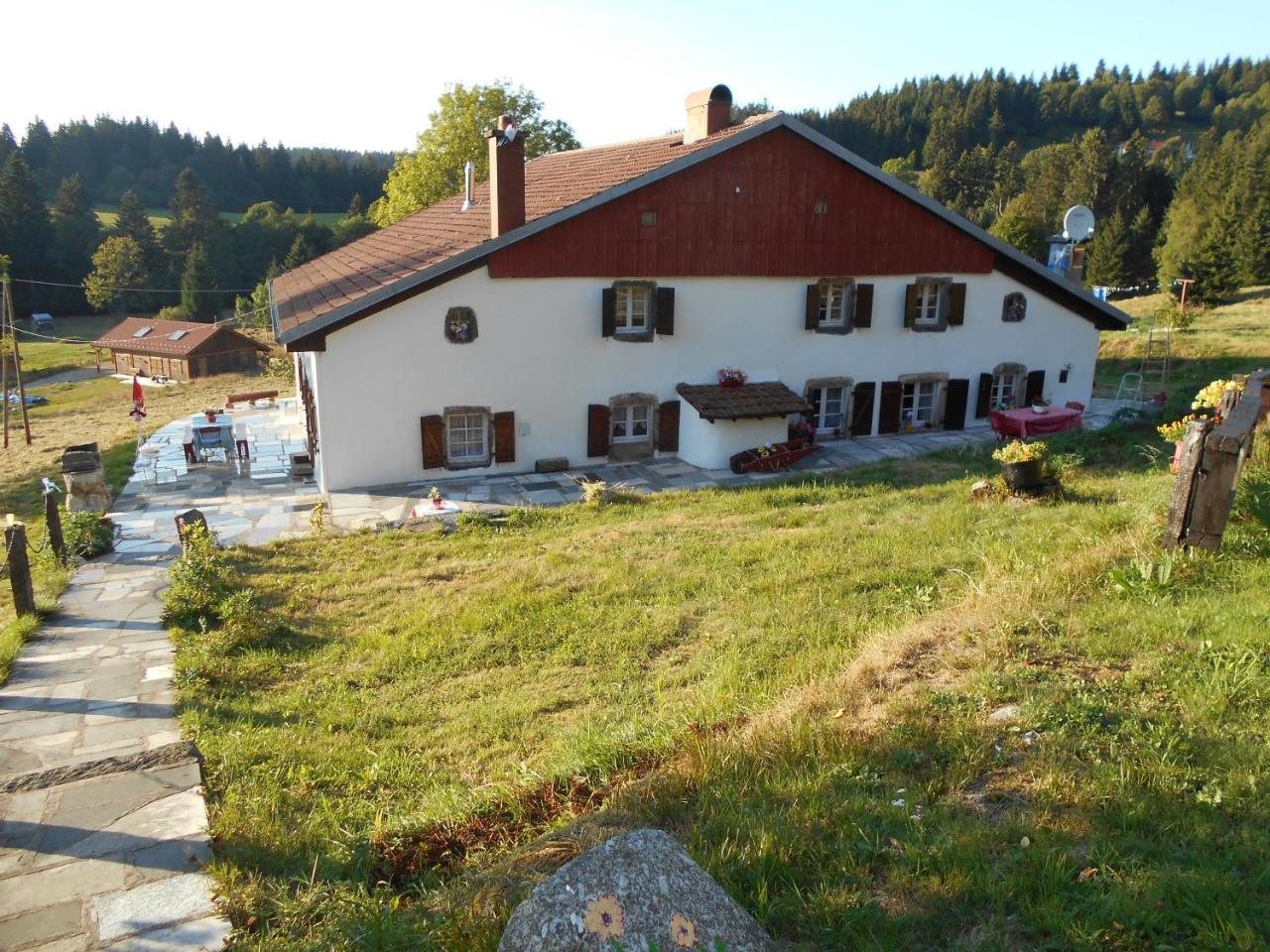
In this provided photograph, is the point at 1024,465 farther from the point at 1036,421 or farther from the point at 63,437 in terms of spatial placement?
the point at 63,437

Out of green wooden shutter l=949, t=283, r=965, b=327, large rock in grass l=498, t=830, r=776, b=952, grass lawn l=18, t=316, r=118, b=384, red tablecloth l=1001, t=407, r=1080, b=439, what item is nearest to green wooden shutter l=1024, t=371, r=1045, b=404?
green wooden shutter l=949, t=283, r=965, b=327

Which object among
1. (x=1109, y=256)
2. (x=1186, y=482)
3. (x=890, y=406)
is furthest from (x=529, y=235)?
(x=1109, y=256)

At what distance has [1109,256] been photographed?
2104 inches

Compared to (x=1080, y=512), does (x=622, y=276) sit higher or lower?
higher

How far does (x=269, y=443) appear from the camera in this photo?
20.3 meters

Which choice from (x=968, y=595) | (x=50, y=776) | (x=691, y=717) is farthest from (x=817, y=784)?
(x=50, y=776)

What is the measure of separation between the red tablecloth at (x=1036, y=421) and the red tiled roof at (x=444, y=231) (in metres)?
8.15

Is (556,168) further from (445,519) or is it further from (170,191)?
(170,191)

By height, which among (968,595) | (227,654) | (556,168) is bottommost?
(227,654)

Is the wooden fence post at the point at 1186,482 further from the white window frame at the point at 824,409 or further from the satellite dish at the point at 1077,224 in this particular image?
the satellite dish at the point at 1077,224

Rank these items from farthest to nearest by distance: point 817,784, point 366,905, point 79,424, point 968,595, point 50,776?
point 79,424
point 968,595
point 50,776
point 817,784
point 366,905

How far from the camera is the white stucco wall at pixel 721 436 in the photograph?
17219 mm

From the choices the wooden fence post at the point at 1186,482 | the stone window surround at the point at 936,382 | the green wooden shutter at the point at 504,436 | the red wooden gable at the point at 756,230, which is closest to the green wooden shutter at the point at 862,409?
the stone window surround at the point at 936,382

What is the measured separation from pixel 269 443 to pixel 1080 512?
1745 cm
